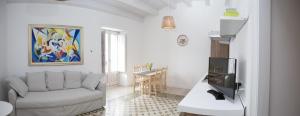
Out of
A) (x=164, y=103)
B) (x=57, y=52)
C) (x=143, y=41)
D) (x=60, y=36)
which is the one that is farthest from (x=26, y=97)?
(x=143, y=41)

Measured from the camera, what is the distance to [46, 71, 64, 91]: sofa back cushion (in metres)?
3.85

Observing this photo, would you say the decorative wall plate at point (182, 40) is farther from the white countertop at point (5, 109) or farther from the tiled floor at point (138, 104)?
the white countertop at point (5, 109)

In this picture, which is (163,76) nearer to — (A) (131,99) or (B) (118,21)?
(A) (131,99)

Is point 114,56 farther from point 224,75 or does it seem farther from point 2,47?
point 224,75

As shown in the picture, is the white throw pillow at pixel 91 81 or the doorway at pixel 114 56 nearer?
the white throw pillow at pixel 91 81

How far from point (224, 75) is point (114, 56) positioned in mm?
4772

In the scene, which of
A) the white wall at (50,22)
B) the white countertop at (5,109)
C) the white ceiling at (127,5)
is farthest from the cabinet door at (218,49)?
the white countertop at (5,109)

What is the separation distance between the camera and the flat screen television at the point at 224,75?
6.25ft

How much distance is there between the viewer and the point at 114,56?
6.42 metres

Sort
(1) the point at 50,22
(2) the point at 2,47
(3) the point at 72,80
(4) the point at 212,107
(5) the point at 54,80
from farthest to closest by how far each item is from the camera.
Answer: (1) the point at 50,22 < (3) the point at 72,80 < (5) the point at 54,80 < (2) the point at 2,47 < (4) the point at 212,107

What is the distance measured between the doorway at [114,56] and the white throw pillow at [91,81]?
1.83 m

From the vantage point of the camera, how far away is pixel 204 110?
1.65 metres

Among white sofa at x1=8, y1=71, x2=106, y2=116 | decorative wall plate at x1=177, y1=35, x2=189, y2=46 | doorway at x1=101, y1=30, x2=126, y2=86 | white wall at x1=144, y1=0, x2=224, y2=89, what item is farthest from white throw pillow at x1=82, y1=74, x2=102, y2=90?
decorative wall plate at x1=177, y1=35, x2=189, y2=46

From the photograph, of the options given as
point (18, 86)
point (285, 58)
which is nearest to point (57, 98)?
point (18, 86)
